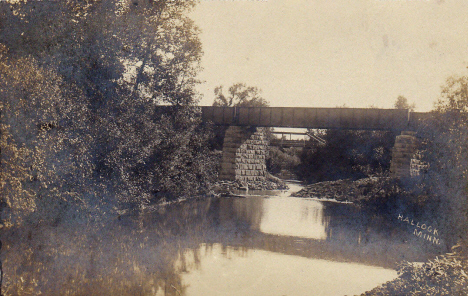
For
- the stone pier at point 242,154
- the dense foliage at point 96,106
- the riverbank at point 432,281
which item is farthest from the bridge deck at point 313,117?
the riverbank at point 432,281

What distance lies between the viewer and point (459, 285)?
677 centimetres

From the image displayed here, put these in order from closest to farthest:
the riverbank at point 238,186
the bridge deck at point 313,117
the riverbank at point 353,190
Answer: the riverbank at point 353,190
the bridge deck at point 313,117
the riverbank at point 238,186

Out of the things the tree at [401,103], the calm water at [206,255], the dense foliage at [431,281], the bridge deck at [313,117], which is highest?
the tree at [401,103]

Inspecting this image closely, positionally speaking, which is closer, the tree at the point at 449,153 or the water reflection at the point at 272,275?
the water reflection at the point at 272,275

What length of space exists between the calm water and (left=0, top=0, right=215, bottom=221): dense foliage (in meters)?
1.21

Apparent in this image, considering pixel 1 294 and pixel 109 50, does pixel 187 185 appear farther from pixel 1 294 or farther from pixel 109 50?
pixel 1 294

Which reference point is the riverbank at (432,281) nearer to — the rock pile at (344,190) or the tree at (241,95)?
the rock pile at (344,190)

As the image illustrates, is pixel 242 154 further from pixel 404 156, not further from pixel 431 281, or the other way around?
pixel 431 281

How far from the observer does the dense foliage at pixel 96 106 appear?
31.5 ft

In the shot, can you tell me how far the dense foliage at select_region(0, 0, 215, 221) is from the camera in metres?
9.61

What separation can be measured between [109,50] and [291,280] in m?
10.2

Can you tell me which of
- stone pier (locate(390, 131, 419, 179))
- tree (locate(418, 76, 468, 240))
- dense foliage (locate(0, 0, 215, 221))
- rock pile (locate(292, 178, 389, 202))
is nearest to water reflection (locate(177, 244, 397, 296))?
tree (locate(418, 76, 468, 240))

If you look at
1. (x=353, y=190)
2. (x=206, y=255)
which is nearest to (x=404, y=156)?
(x=353, y=190)

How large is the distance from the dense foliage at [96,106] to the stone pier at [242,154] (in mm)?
6957
